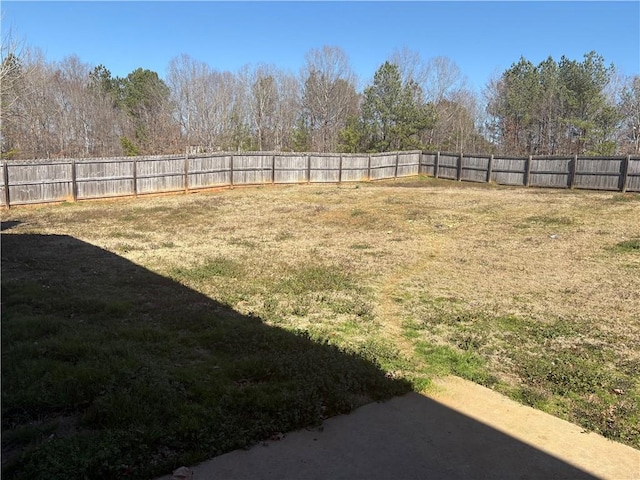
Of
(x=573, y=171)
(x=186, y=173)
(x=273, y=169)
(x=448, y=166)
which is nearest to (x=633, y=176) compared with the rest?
(x=573, y=171)

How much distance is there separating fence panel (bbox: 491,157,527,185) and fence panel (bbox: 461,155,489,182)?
20.7 inches

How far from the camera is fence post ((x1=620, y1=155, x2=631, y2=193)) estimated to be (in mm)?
20038

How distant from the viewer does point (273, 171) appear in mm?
23469

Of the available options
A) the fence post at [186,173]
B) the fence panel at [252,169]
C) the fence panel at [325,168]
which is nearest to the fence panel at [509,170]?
the fence panel at [325,168]

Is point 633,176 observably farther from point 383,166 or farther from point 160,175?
point 160,175

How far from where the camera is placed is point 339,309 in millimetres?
6508

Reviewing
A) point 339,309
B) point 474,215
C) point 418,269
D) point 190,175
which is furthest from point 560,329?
point 190,175

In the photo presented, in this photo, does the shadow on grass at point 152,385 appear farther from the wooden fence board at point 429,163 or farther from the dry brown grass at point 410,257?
the wooden fence board at point 429,163

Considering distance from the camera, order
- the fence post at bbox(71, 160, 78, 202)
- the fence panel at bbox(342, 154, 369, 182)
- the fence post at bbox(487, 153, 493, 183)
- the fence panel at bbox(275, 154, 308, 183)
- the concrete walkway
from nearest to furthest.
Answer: the concrete walkway, the fence post at bbox(71, 160, 78, 202), the fence panel at bbox(275, 154, 308, 183), the fence post at bbox(487, 153, 493, 183), the fence panel at bbox(342, 154, 369, 182)

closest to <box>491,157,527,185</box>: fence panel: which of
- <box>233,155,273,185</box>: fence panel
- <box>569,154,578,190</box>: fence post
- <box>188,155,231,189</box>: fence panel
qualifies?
<box>569,154,578,190</box>: fence post

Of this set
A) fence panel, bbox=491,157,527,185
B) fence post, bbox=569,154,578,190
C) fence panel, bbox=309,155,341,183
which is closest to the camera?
fence post, bbox=569,154,578,190

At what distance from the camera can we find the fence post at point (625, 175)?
20.0 m

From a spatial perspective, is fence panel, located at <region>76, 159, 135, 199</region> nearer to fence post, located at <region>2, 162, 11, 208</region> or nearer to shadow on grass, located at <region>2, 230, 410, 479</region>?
fence post, located at <region>2, 162, 11, 208</region>

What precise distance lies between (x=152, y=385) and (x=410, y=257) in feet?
22.5
